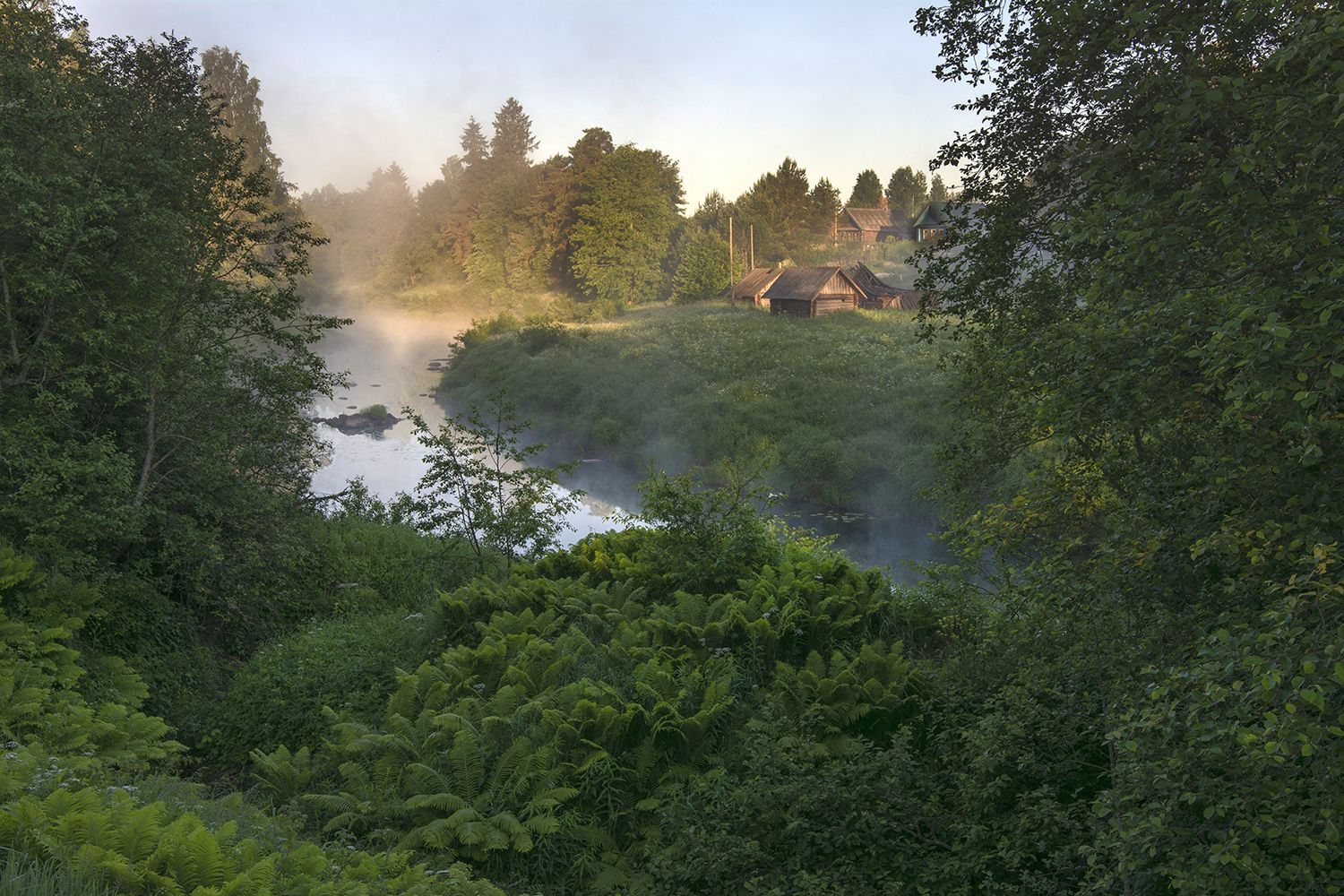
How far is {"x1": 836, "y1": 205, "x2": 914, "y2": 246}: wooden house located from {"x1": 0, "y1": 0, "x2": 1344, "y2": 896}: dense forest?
69.2 m

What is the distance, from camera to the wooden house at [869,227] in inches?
3228

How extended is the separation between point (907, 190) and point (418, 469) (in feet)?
249

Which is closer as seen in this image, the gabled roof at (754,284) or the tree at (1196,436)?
the tree at (1196,436)

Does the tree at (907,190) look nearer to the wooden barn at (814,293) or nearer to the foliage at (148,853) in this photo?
the wooden barn at (814,293)

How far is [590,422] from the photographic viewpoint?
37.7 m

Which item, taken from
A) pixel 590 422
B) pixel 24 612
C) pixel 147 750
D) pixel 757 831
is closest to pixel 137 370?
pixel 24 612

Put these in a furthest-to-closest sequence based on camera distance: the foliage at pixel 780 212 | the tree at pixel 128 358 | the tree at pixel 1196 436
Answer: the foliage at pixel 780 212
the tree at pixel 128 358
the tree at pixel 1196 436

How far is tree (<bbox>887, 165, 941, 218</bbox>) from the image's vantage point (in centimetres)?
9575

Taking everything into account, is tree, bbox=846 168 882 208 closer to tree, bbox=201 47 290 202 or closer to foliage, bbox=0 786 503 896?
tree, bbox=201 47 290 202

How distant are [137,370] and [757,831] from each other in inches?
395

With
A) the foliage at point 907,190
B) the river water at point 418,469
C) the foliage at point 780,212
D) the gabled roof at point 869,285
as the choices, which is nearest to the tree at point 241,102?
the river water at point 418,469

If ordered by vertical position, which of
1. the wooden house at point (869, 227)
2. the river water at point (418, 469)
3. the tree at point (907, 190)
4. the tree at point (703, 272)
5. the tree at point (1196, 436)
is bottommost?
the river water at point (418, 469)

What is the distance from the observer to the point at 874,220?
273ft

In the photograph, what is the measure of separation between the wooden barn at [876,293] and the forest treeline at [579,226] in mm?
11994
